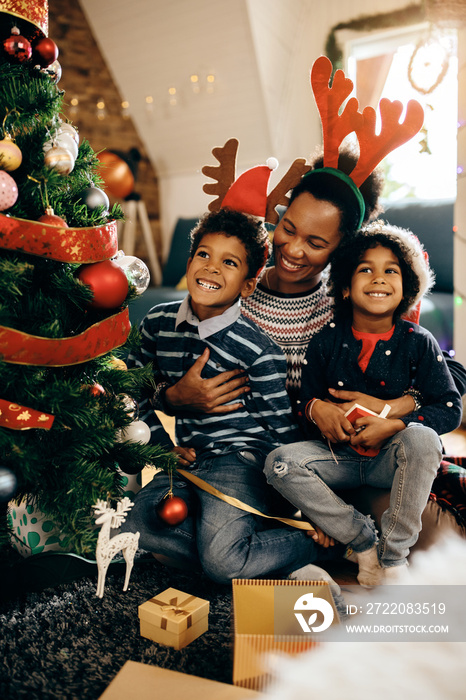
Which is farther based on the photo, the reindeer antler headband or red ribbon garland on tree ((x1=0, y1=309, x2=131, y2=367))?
the reindeer antler headband

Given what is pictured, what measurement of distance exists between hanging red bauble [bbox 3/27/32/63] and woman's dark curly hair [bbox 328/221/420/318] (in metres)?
0.82

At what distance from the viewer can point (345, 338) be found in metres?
1.35

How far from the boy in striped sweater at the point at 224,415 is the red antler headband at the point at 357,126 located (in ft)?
0.88

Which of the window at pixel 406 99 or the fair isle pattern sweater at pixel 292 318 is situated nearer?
the fair isle pattern sweater at pixel 292 318

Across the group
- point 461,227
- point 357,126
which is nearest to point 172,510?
point 357,126

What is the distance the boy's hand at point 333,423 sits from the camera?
1251 millimetres

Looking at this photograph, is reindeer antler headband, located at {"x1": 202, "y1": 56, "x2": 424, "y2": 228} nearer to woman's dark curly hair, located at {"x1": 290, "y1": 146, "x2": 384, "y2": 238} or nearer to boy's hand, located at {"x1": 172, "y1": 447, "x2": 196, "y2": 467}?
woman's dark curly hair, located at {"x1": 290, "y1": 146, "x2": 384, "y2": 238}

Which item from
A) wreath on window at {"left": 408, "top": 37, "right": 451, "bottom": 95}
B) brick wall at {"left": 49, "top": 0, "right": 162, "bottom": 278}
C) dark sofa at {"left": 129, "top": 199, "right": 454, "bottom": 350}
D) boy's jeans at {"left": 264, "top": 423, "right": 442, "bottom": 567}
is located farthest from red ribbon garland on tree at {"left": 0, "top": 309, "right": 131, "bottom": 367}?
brick wall at {"left": 49, "top": 0, "right": 162, "bottom": 278}

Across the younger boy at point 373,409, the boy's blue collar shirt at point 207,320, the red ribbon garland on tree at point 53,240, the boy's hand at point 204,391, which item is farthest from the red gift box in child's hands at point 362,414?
the red ribbon garland on tree at point 53,240

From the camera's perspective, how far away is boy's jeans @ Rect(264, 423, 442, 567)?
1149mm

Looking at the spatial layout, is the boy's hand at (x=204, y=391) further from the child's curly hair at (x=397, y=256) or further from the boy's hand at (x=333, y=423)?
the child's curly hair at (x=397, y=256)

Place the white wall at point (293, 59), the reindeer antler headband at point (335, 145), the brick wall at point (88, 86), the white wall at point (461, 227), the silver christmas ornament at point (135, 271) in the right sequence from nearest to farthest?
the silver christmas ornament at point (135, 271), the reindeer antler headband at point (335, 145), the white wall at point (461, 227), the white wall at point (293, 59), the brick wall at point (88, 86)

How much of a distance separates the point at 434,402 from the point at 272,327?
17.8 inches

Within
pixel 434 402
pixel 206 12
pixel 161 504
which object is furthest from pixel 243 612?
pixel 206 12
